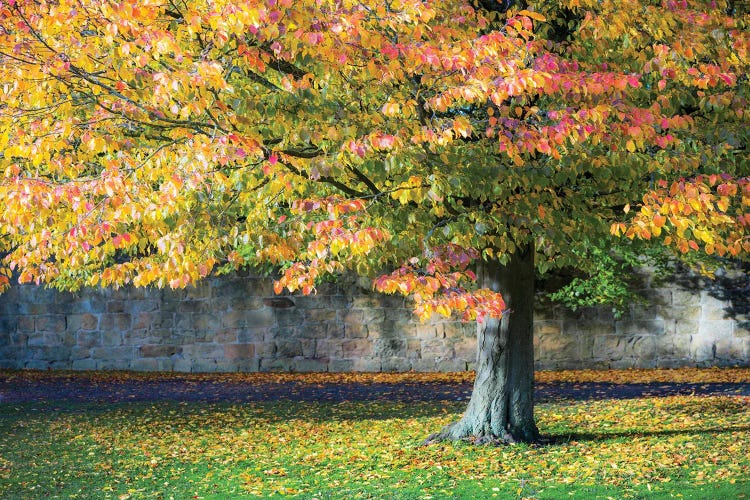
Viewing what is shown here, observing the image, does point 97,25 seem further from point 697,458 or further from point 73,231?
point 697,458

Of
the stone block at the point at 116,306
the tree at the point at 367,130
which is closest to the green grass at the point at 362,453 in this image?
the tree at the point at 367,130

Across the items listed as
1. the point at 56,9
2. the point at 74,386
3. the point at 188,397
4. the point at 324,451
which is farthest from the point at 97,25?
the point at 74,386

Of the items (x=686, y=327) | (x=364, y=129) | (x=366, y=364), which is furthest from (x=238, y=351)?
(x=364, y=129)

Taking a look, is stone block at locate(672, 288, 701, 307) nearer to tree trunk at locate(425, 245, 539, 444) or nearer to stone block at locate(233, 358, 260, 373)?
tree trunk at locate(425, 245, 539, 444)

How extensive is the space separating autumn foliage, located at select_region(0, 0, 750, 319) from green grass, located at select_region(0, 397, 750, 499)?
1643 mm

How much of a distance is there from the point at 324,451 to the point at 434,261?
294 cm

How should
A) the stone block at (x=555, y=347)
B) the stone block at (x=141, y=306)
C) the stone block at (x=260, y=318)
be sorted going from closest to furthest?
1. the stone block at (x=555, y=347)
2. the stone block at (x=260, y=318)
3. the stone block at (x=141, y=306)

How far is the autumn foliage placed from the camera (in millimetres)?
5387

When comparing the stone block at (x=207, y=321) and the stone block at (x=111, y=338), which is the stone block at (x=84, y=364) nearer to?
the stone block at (x=111, y=338)

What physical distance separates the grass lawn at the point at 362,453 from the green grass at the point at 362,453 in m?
0.02

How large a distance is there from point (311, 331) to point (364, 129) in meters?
8.77

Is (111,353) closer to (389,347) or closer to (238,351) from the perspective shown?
(238,351)

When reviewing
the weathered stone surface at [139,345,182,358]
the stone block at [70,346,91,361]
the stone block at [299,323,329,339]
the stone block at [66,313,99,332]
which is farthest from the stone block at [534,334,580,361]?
the stone block at [70,346,91,361]

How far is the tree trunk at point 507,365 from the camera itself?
8.08m
